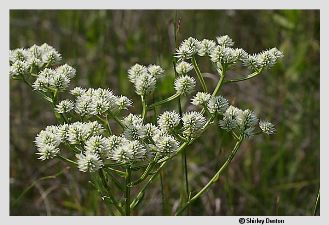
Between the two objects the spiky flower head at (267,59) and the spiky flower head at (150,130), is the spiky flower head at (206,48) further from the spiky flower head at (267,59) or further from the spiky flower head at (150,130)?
the spiky flower head at (150,130)

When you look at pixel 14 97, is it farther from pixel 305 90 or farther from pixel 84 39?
pixel 305 90

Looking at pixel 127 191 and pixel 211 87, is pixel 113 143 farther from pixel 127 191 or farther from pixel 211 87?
pixel 211 87

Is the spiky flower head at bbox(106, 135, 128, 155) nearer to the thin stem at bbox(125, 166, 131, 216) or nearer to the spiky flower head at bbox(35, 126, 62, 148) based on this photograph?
Result: the thin stem at bbox(125, 166, 131, 216)

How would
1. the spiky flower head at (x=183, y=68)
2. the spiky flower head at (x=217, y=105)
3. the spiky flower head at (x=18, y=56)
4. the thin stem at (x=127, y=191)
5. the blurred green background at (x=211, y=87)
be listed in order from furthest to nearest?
the blurred green background at (x=211, y=87) < the spiky flower head at (x=18, y=56) < the spiky flower head at (x=183, y=68) < the spiky flower head at (x=217, y=105) < the thin stem at (x=127, y=191)

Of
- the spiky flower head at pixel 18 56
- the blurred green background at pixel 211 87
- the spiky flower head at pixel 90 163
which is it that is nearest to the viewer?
the spiky flower head at pixel 90 163

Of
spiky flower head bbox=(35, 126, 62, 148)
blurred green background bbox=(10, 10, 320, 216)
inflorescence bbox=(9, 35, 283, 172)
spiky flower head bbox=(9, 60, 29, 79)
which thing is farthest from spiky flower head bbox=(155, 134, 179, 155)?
blurred green background bbox=(10, 10, 320, 216)

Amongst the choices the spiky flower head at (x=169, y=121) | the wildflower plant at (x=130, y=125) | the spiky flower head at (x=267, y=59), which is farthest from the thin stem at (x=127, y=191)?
the spiky flower head at (x=267, y=59)
